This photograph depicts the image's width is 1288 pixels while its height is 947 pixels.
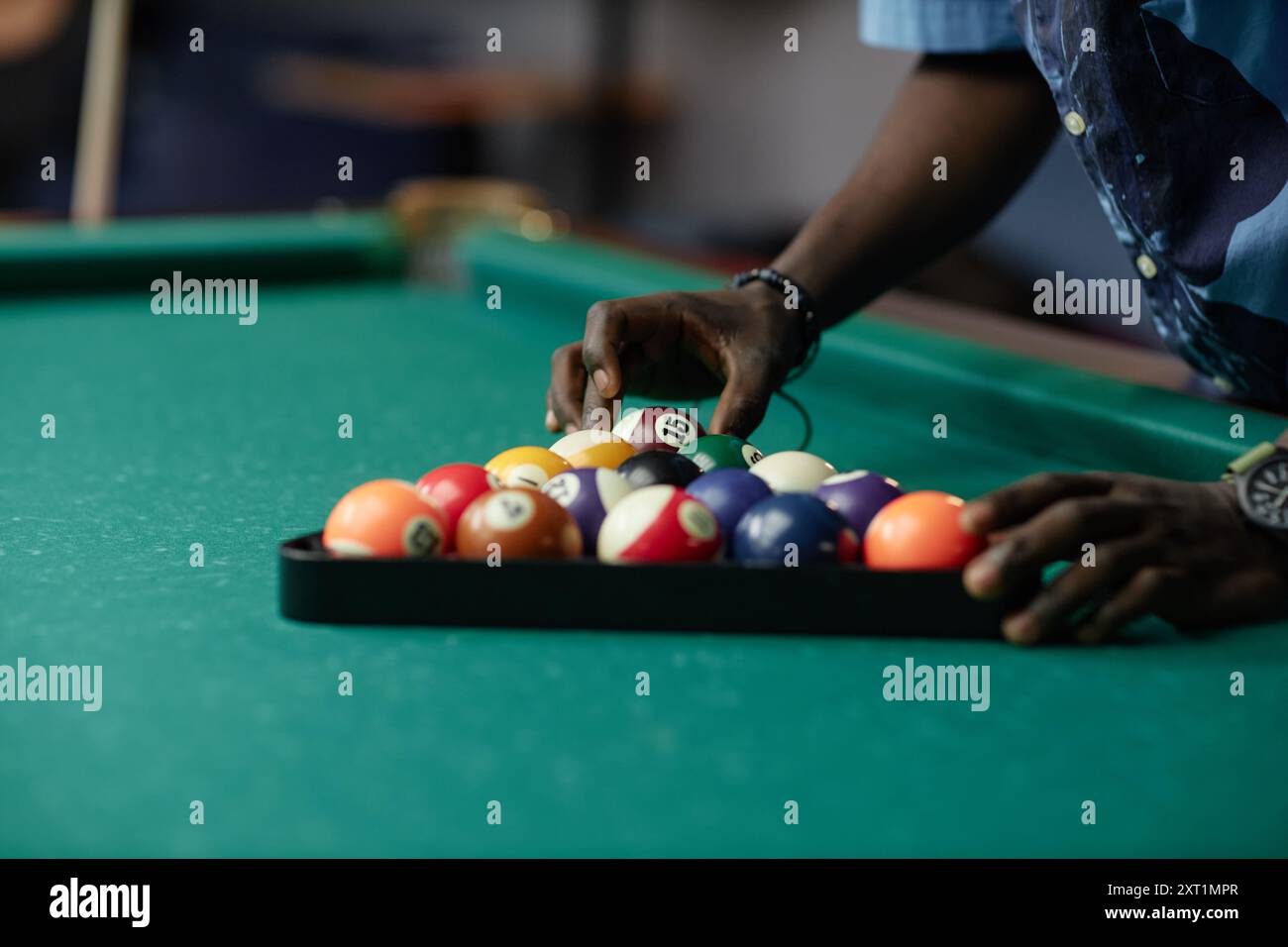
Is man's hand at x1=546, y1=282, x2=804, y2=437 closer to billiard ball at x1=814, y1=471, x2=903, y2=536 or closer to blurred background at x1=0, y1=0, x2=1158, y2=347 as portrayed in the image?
billiard ball at x1=814, y1=471, x2=903, y2=536

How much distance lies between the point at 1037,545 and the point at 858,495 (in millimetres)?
217

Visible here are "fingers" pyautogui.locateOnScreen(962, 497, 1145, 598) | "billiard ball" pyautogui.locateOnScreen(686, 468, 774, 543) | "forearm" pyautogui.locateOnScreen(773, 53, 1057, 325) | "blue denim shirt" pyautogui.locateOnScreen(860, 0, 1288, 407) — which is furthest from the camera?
"forearm" pyautogui.locateOnScreen(773, 53, 1057, 325)

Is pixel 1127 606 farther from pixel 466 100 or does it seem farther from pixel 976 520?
pixel 466 100

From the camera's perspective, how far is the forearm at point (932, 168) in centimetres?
225

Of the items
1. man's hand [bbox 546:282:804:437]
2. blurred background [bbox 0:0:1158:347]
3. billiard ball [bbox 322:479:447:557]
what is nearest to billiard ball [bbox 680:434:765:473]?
man's hand [bbox 546:282:804:437]

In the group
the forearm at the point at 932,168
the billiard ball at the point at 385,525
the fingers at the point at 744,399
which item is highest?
the forearm at the point at 932,168

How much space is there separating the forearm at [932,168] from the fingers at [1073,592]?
0.94m

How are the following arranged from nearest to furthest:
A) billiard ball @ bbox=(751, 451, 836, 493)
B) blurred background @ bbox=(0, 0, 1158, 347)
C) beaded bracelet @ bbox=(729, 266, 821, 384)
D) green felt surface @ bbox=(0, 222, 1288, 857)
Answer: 1. green felt surface @ bbox=(0, 222, 1288, 857)
2. billiard ball @ bbox=(751, 451, 836, 493)
3. beaded bracelet @ bbox=(729, 266, 821, 384)
4. blurred background @ bbox=(0, 0, 1158, 347)

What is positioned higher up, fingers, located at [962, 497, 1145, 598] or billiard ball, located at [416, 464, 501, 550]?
billiard ball, located at [416, 464, 501, 550]

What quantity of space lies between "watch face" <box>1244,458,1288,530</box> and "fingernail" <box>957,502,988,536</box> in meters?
0.28

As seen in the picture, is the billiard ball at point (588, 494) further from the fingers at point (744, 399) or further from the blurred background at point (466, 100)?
the blurred background at point (466, 100)

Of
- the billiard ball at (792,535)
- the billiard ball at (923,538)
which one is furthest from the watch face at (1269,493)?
the billiard ball at (792,535)

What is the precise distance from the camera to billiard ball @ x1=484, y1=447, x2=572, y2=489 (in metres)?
1.60
